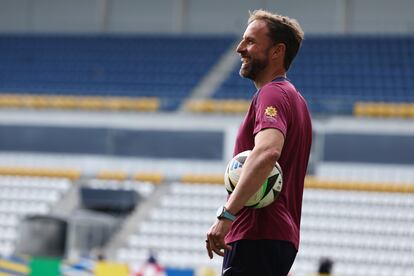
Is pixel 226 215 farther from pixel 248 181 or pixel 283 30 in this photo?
pixel 283 30

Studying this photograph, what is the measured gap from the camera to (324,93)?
24016mm

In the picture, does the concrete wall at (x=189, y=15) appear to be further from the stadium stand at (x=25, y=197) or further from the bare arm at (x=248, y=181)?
the bare arm at (x=248, y=181)

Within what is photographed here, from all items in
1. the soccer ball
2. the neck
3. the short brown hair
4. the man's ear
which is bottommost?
the soccer ball

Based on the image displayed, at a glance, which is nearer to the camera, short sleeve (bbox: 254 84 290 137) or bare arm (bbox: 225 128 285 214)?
bare arm (bbox: 225 128 285 214)

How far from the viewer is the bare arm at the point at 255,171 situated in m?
3.88

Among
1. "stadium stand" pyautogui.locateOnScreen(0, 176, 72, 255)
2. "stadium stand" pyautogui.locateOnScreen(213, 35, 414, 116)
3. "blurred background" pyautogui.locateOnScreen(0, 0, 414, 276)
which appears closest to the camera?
"blurred background" pyautogui.locateOnScreen(0, 0, 414, 276)

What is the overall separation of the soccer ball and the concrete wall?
2335 centimetres

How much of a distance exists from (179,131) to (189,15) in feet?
20.1

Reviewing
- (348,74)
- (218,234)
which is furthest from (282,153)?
→ (348,74)

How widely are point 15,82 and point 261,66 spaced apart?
22861 millimetres

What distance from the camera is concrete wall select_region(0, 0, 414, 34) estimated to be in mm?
27406

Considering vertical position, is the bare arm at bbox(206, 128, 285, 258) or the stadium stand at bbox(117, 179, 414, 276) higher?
the bare arm at bbox(206, 128, 285, 258)

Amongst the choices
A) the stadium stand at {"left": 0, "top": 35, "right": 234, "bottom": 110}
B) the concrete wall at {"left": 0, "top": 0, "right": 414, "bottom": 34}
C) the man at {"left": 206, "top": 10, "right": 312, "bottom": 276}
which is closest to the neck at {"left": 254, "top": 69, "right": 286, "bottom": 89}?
the man at {"left": 206, "top": 10, "right": 312, "bottom": 276}

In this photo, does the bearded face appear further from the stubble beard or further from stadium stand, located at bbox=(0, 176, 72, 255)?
stadium stand, located at bbox=(0, 176, 72, 255)
